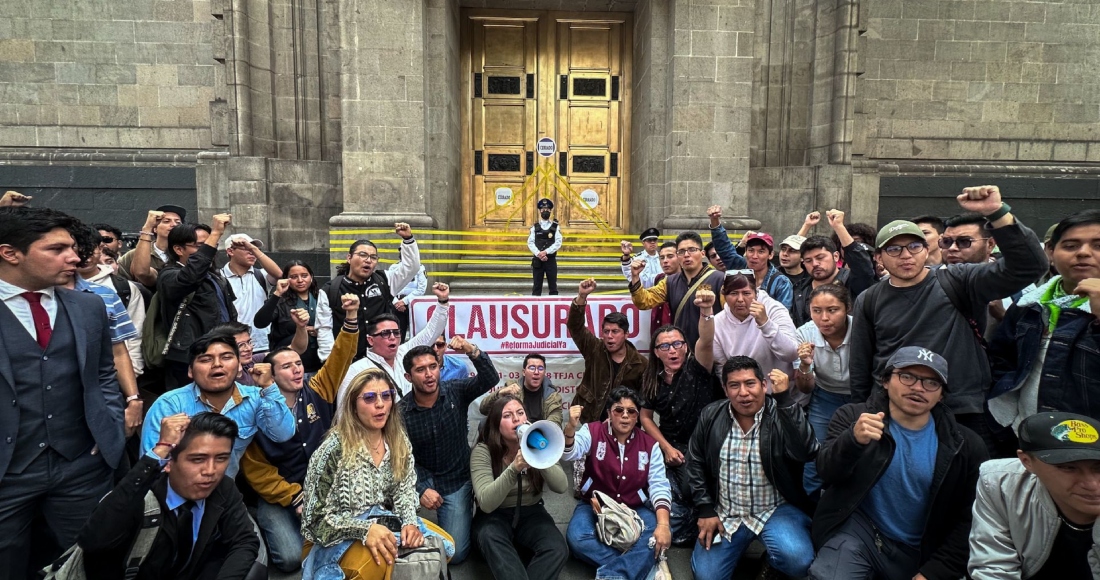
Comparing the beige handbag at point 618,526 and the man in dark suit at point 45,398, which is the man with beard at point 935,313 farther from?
the man in dark suit at point 45,398

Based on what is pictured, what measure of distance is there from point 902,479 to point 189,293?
5.60 metres

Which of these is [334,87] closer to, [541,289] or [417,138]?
[417,138]

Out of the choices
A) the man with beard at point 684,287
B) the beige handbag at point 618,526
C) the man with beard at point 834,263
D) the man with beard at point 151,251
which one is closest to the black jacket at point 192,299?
the man with beard at point 151,251

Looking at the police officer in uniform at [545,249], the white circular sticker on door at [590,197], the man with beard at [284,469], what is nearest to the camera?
the man with beard at [284,469]

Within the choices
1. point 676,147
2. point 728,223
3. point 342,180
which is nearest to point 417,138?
point 342,180

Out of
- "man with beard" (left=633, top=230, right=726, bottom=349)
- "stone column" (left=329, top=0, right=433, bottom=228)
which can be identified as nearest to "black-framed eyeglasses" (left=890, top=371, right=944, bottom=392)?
"man with beard" (left=633, top=230, right=726, bottom=349)

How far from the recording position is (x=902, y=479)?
3.43 m

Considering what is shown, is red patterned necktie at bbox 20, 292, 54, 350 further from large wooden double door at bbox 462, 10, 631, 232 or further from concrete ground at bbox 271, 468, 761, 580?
large wooden double door at bbox 462, 10, 631, 232

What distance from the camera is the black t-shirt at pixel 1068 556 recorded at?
263cm

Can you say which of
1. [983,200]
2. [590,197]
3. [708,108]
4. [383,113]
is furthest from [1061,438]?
[590,197]

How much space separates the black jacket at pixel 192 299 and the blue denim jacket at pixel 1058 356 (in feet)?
19.6

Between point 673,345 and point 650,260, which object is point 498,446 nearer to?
point 673,345

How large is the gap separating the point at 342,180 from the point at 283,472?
7441mm

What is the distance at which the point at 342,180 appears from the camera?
10695 mm
